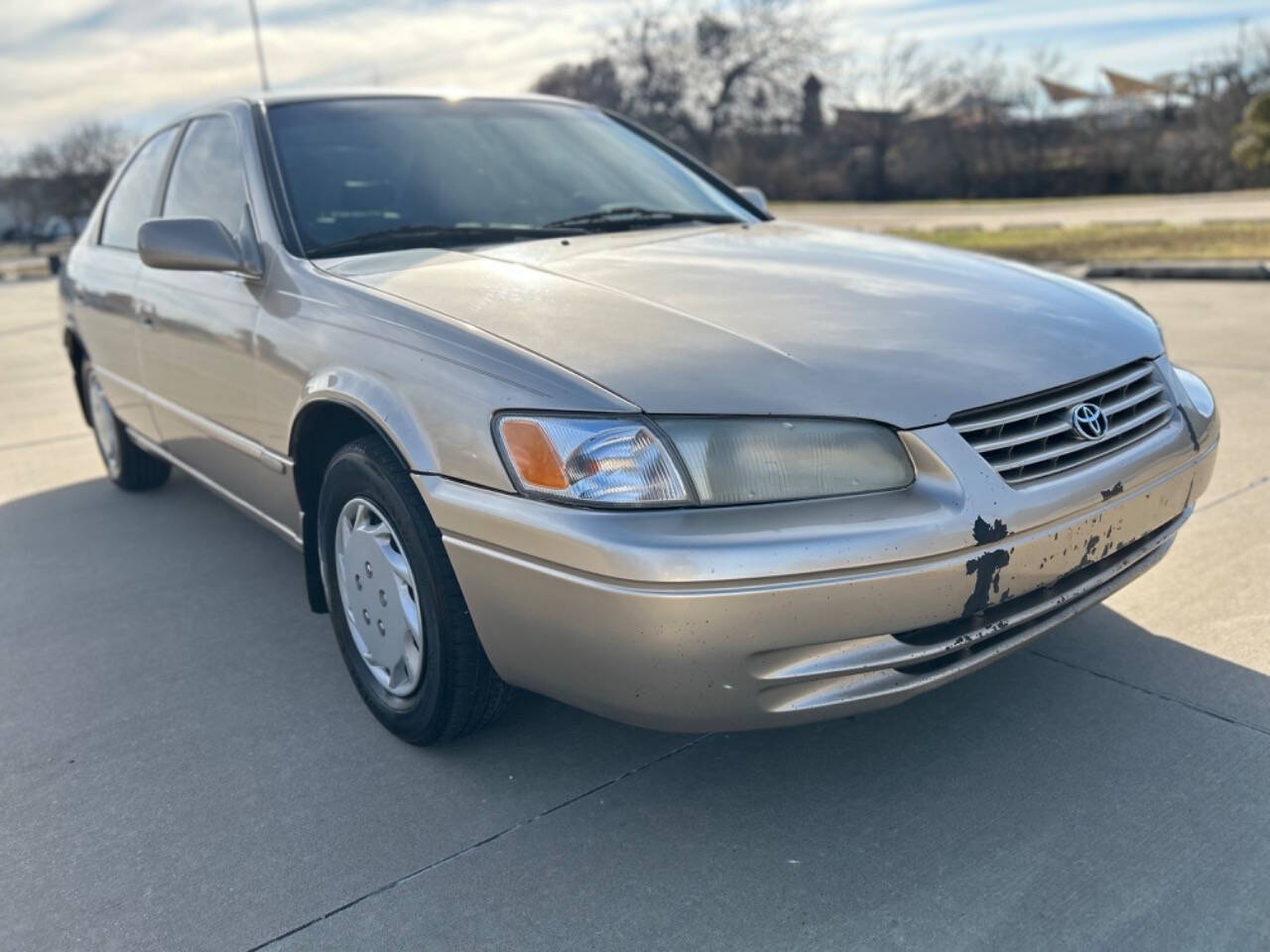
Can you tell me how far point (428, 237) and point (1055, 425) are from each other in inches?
69.2

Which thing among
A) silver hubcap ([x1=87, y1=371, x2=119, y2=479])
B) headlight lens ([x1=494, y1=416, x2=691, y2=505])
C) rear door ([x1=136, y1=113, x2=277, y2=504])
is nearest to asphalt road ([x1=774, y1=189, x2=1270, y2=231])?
silver hubcap ([x1=87, y1=371, x2=119, y2=479])

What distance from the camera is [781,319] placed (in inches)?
93.7

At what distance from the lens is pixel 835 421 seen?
2.07 metres

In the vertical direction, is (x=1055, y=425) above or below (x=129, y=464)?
above

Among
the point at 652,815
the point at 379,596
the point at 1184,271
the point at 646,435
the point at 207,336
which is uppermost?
the point at 207,336

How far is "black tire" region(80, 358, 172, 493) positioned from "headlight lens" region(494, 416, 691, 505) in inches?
129

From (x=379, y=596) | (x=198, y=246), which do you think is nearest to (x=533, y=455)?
(x=379, y=596)

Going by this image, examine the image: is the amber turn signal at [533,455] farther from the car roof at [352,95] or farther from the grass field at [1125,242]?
the grass field at [1125,242]

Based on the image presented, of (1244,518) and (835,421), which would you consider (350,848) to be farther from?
(1244,518)

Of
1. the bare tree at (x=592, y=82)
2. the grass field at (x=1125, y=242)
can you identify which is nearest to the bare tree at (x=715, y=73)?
the bare tree at (x=592, y=82)

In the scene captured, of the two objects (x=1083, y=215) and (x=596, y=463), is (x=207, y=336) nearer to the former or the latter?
(x=596, y=463)

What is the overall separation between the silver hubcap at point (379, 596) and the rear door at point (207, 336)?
0.54 meters

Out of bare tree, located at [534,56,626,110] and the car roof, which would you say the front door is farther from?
bare tree, located at [534,56,626,110]

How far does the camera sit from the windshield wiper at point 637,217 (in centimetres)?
335
